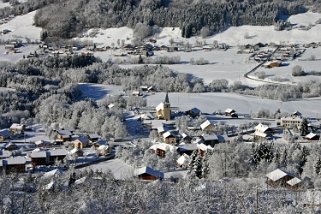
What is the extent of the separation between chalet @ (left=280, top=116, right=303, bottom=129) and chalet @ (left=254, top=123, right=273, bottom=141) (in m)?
1.87

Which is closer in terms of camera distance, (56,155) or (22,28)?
(56,155)

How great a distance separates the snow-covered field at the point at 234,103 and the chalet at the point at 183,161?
863 centimetres

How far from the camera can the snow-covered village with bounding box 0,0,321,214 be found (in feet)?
49.4

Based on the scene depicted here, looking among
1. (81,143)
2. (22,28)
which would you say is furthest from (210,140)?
(22,28)

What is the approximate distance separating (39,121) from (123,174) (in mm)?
9140

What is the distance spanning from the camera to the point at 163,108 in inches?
1038

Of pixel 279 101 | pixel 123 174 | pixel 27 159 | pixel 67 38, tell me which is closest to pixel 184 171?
pixel 123 174

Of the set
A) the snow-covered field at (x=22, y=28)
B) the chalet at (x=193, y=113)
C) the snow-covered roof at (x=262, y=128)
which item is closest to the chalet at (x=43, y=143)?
the chalet at (x=193, y=113)

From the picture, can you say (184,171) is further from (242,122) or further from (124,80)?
(124,80)

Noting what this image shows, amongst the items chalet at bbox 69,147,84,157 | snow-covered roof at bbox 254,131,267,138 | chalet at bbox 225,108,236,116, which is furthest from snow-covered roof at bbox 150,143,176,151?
chalet at bbox 225,108,236,116

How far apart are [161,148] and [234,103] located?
32.7 feet

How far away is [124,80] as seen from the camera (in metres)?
35.9

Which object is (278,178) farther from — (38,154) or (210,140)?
(38,154)

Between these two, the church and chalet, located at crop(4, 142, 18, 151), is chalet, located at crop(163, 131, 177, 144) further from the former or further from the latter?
chalet, located at crop(4, 142, 18, 151)
